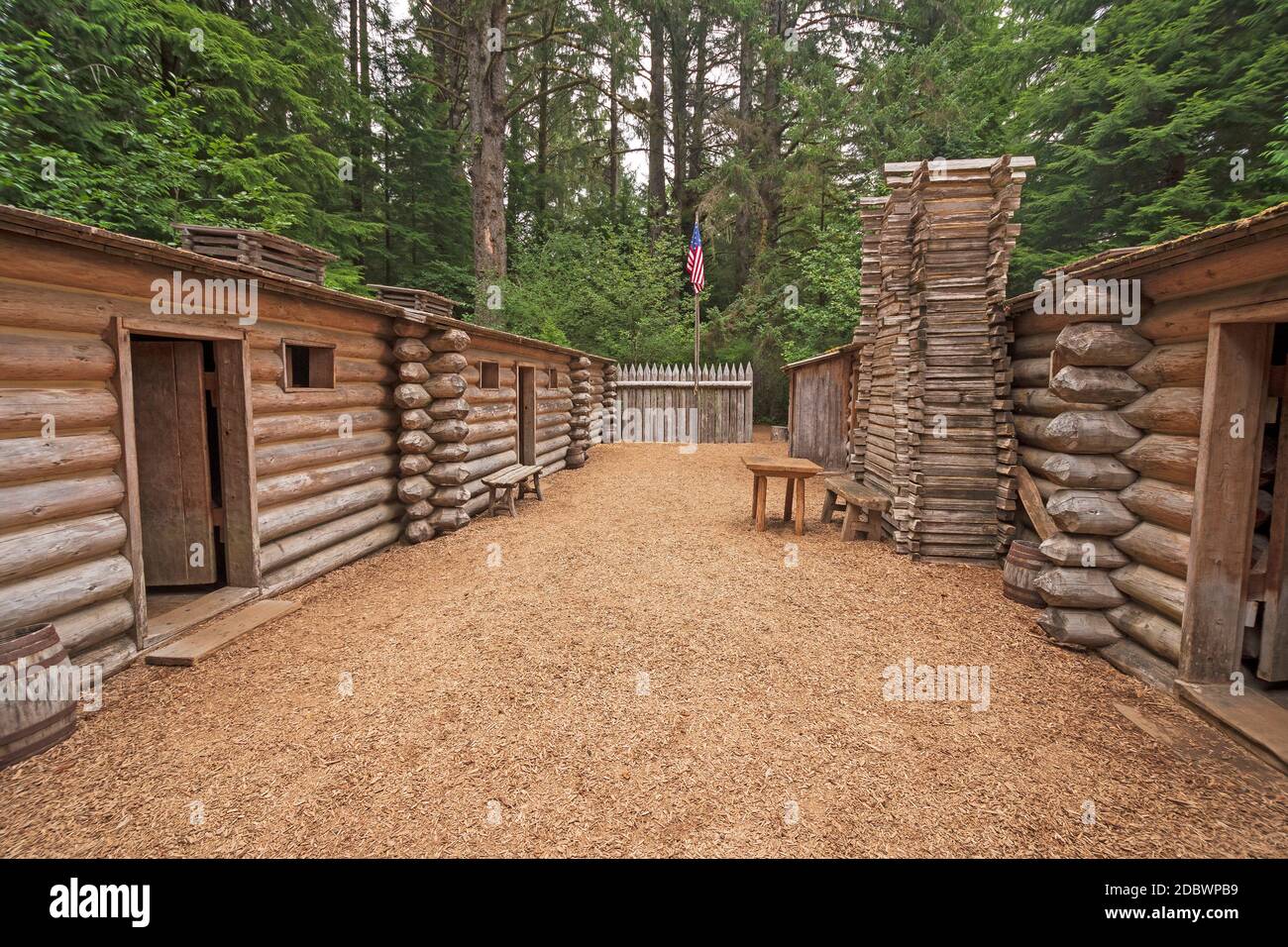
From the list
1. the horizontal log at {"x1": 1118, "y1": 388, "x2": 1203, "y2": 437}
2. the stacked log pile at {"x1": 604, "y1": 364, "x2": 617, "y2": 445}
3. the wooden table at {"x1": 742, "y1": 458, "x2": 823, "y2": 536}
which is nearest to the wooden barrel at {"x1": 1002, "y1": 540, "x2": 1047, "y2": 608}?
the horizontal log at {"x1": 1118, "y1": 388, "x2": 1203, "y2": 437}

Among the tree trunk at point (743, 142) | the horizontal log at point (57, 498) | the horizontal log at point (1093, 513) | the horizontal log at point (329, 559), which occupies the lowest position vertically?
the horizontal log at point (329, 559)

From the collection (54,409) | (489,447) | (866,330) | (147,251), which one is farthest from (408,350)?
(866,330)

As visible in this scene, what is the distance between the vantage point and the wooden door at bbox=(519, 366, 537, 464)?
41.7 feet

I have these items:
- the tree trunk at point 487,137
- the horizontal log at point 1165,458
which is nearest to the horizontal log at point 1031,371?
the horizontal log at point 1165,458

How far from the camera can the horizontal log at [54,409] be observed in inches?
136

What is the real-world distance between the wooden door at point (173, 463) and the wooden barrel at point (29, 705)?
222cm

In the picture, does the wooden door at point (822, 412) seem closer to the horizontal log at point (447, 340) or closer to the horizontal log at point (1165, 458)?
the horizontal log at point (1165, 458)

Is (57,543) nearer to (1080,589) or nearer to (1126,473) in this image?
(1080,589)

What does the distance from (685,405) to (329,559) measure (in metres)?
15.3

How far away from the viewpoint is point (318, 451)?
20.9 ft

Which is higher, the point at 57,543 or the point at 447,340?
the point at 447,340

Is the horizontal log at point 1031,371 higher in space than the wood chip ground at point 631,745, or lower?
higher

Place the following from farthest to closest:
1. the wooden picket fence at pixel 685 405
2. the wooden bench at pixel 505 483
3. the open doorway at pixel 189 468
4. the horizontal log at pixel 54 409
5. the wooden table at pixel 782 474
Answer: the wooden picket fence at pixel 685 405 < the wooden bench at pixel 505 483 < the wooden table at pixel 782 474 < the open doorway at pixel 189 468 < the horizontal log at pixel 54 409
